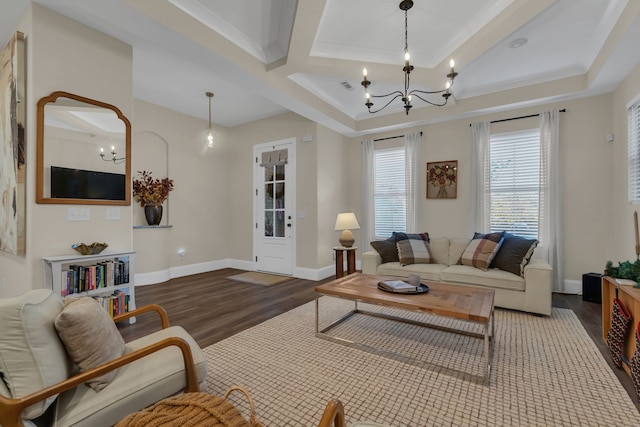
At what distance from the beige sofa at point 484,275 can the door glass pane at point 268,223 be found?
7.25 ft

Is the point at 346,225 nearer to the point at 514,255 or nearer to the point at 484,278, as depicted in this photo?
the point at 484,278

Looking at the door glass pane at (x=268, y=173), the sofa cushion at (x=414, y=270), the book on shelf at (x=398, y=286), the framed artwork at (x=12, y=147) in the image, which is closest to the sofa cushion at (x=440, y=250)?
the sofa cushion at (x=414, y=270)

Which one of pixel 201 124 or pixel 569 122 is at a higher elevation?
pixel 201 124

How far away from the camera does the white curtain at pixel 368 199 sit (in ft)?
19.0

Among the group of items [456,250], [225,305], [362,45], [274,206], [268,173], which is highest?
[362,45]

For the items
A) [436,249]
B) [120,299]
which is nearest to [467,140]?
[436,249]

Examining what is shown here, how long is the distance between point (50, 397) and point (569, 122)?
5.93 meters

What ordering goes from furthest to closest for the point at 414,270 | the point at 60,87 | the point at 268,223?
the point at 268,223
the point at 414,270
the point at 60,87

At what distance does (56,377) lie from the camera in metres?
1.26

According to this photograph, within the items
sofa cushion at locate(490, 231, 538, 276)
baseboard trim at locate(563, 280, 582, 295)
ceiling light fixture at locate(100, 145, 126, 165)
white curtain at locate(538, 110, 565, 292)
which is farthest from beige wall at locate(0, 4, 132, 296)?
baseboard trim at locate(563, 280, 582, 295)

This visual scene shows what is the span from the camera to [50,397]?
1.21 meters

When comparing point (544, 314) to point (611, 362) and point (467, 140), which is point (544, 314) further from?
point (467, 140)

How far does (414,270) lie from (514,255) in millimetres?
1197

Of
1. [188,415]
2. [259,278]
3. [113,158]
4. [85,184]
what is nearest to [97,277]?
[85,184]
